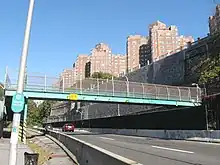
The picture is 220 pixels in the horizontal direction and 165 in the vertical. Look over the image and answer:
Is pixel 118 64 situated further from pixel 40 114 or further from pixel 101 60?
pixel 40 114

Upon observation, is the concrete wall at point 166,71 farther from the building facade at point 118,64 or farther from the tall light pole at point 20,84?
the building facade at point 118,64

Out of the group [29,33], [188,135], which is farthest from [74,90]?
[29,33]

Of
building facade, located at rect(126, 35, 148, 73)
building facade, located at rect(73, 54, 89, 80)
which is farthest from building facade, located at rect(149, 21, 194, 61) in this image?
building facade, located at rect(73, 54, 89, 80)

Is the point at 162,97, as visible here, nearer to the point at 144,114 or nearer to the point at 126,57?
the point at 144,114

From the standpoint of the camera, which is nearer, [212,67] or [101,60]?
[212,67]

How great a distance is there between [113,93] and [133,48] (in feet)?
233

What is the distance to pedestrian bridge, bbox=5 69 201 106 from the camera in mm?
32906

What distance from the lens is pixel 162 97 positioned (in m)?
36.7

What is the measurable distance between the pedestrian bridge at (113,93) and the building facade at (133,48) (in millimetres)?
66509

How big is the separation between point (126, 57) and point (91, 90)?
77.0 m

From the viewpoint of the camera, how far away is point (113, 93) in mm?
35344

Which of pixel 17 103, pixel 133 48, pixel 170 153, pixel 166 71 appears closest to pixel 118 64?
pixel 133 48

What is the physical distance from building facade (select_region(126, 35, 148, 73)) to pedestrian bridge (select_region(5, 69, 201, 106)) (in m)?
66.5

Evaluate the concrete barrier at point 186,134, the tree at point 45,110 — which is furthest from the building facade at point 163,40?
the concrete barrier at point 186,134
